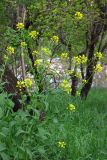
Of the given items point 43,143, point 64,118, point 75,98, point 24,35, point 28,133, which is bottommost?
point 75,98

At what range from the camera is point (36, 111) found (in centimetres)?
413

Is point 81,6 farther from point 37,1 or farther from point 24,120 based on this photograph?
point 24,120

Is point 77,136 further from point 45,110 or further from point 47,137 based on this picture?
point 45,110

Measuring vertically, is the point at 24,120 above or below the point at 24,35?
below

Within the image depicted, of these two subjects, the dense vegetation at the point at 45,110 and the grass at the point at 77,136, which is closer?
the dense vegetation at the point at 45,110

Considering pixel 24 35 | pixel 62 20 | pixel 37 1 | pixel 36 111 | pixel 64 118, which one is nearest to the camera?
pixel 36 111

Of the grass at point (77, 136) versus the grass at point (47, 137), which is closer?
the grass at point (47, 137)

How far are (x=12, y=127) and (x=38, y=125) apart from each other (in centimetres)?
25

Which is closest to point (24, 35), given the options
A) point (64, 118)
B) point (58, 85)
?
point (58, 85)

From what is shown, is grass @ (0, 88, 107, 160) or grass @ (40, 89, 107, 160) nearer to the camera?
grass @ (0, 88, 107, 160)

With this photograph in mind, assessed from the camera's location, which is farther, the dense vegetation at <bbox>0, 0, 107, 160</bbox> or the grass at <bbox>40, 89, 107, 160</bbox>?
the grass at <bbox>40, 89, 107, 160</bbox>

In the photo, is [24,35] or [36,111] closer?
[36,111]

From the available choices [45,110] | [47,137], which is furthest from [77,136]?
[45,110]

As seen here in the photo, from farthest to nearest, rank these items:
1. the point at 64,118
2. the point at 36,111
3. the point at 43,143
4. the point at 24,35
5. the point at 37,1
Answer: the point at 37,1 < the point at 64,118 < the point at 24,35 < the point at 43,143 < the point at 36,111
